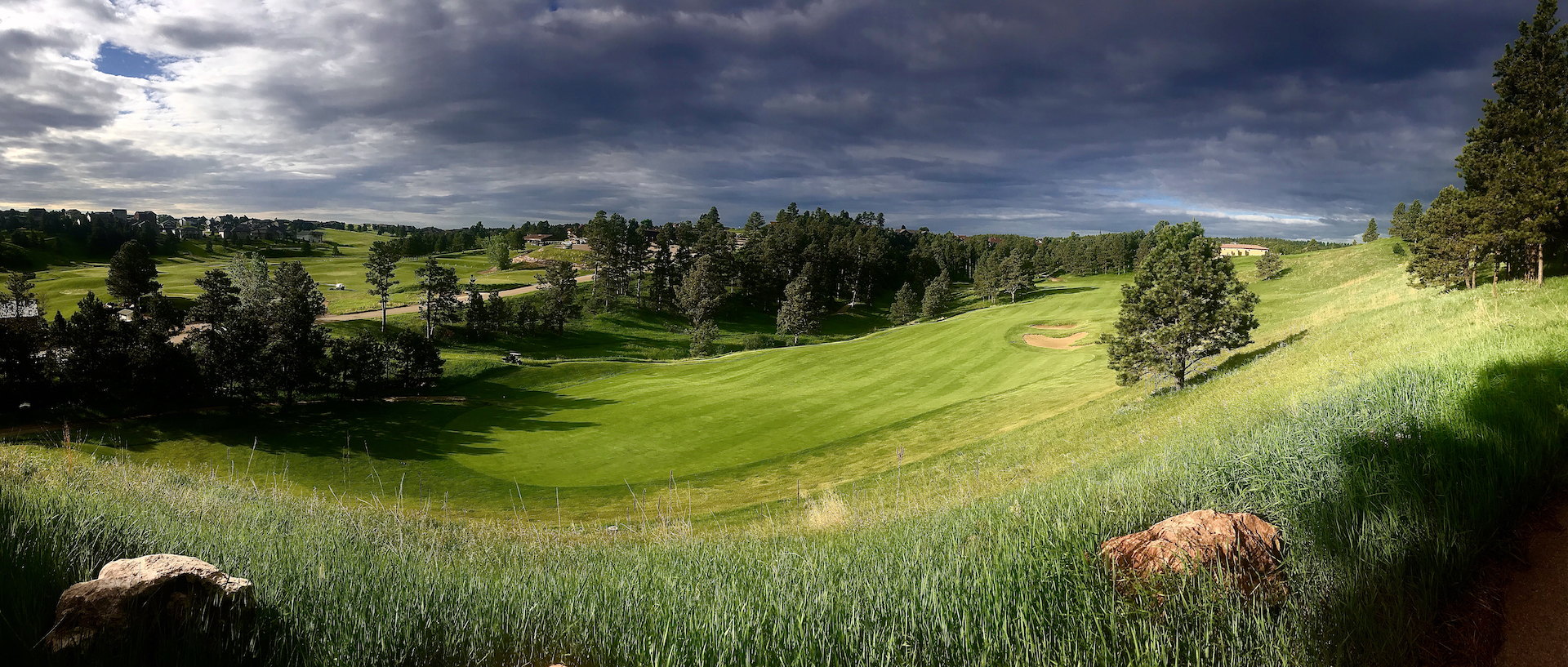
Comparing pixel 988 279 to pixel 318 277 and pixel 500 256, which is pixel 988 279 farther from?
pixel 318 277

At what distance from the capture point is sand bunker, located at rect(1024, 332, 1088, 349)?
45219mm

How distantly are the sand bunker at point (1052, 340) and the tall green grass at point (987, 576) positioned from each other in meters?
41.2

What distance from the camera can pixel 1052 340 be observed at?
47.3 meters

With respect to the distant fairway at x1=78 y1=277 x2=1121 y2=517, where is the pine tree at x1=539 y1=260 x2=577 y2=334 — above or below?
above

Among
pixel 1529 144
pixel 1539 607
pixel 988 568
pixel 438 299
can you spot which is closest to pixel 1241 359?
pixel 1529 144

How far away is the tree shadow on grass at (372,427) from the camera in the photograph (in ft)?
101

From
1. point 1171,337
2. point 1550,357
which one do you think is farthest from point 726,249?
point 1550,357

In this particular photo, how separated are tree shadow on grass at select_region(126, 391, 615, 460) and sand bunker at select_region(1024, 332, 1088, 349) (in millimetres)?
31880

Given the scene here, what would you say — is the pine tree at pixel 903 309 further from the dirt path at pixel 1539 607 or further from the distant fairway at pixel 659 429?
the dirt path at pixel 1539 607

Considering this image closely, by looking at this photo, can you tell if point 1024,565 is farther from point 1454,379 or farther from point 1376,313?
point 1376,313

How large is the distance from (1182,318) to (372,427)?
40887 mm

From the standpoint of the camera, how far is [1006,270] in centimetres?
10031

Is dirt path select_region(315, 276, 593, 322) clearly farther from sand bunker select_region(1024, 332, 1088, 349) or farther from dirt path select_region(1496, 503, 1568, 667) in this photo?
dirt path select_region(1496, 503, 1568, 667)

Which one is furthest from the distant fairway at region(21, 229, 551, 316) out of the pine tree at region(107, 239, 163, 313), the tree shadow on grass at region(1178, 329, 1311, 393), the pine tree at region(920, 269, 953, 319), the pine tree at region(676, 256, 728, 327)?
the tree shadow on grass at region(1178, 329, 1311, 393)
